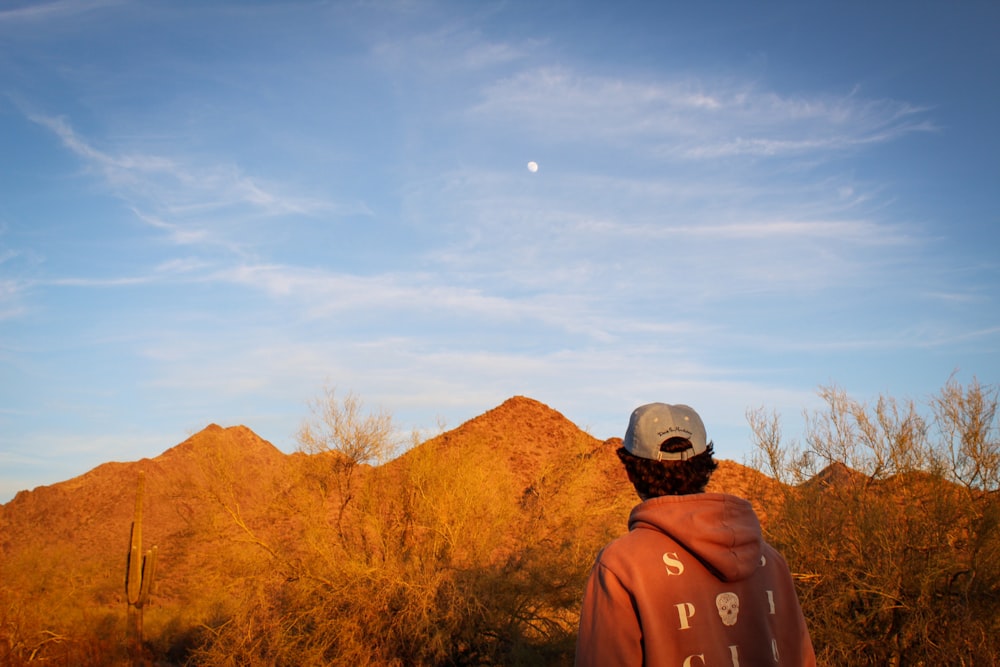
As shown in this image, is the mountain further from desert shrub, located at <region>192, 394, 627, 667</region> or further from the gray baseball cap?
the gray baseball cap

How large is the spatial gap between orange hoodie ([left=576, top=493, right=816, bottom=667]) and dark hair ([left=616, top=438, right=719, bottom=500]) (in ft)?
0.27

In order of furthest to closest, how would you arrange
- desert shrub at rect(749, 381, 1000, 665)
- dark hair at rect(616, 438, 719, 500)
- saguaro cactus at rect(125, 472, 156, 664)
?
saguaro cactus at rect(125, 472, 156, 664), desert shrub at rect(749, 381, 1000, 665), dark hair at rect(616, 438, 719, 500)

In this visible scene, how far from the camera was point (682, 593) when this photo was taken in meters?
2.04

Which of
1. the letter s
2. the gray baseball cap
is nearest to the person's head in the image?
the gray baseball cap

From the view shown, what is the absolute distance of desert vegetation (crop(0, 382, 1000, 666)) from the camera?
43.8ft

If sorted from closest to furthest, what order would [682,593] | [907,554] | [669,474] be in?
[682,593] < [669,474] < [907,554]

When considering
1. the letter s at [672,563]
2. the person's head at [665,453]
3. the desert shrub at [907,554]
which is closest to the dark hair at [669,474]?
the person's head at [665,453]

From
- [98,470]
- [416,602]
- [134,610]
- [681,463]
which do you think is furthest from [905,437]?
[98,470]

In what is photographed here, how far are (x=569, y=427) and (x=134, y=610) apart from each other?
107 ft

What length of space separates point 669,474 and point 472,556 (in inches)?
649

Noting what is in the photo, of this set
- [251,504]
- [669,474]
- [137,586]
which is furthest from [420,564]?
[669,474]

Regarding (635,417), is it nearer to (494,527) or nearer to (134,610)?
(494,527)

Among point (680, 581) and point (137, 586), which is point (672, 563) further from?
point (137, 586)

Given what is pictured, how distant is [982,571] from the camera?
12.9 meters
